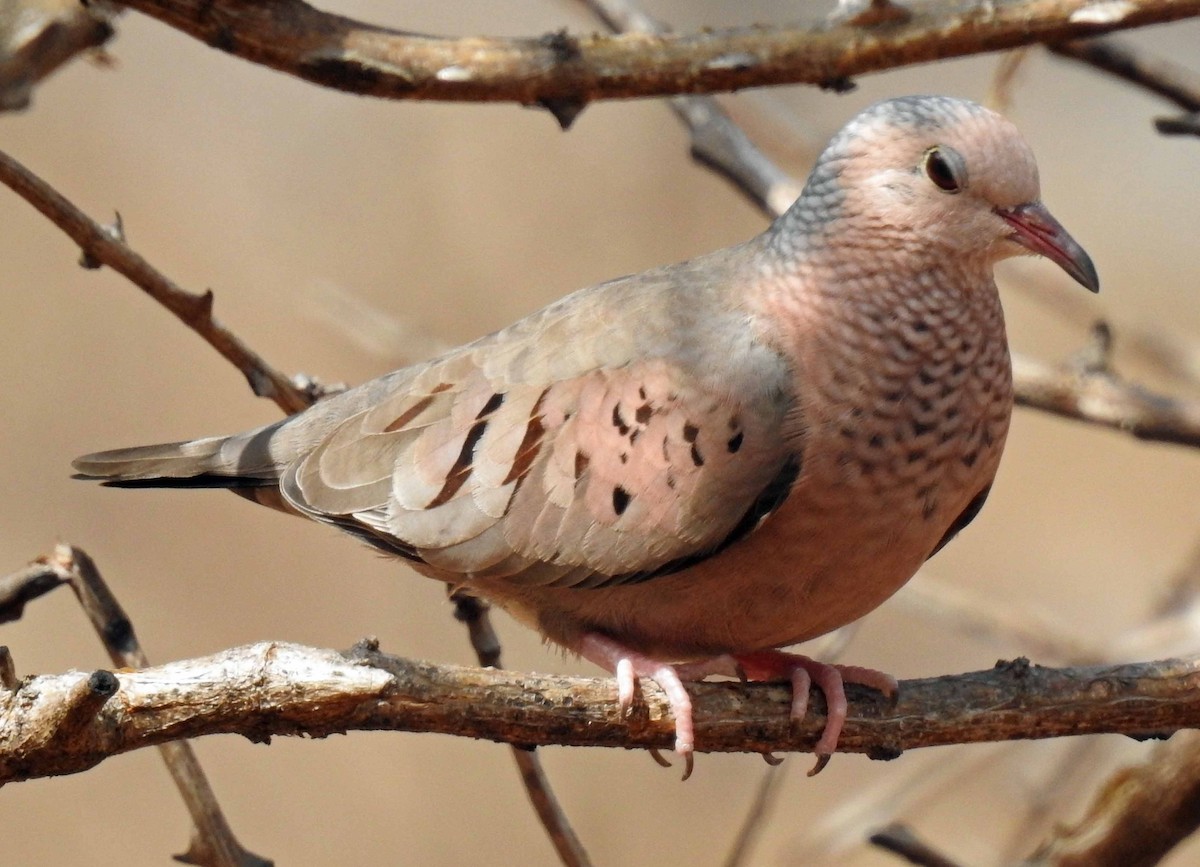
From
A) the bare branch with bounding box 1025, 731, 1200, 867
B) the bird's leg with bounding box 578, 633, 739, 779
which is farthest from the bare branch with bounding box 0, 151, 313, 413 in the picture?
the bare branch with bounding box 1025, 731, 1200, 867

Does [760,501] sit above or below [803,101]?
below

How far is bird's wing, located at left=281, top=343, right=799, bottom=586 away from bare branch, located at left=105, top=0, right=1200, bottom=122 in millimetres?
501

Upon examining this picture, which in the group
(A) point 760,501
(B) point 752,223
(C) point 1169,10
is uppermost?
(B) point 752,223

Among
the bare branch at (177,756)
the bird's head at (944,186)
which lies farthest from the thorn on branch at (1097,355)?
the bare branch at (177,756)

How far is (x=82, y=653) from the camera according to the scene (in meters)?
6.57

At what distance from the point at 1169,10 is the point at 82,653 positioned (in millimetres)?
5568

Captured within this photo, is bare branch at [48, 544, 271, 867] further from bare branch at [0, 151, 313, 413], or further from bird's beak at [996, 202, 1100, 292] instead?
bird's beak at [996, 202, 1100, 292]

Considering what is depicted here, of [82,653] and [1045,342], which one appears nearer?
[82,653]

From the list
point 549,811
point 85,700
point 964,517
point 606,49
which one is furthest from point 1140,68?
point 85,700

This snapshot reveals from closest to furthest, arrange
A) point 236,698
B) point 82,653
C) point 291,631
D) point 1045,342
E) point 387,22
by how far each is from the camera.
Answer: point 236,698 → point 82,653 → point 291,631 → point 387,22 → point 1045,342

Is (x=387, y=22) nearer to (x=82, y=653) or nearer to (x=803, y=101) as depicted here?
(x=803, y=101)

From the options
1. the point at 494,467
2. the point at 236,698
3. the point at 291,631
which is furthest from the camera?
the point at 291,631

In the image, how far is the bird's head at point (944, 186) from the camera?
2.39 m

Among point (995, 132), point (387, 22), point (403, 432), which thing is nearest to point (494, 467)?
point (403, 432)
